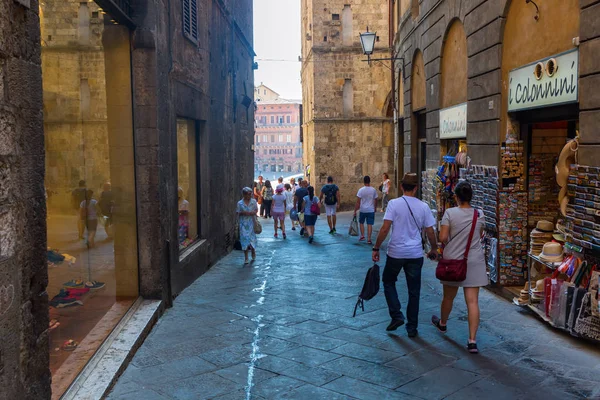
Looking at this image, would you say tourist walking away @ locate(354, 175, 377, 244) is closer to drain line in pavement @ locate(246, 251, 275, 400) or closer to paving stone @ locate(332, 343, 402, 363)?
drain line in pavement @ locate(246, 251, 275, 400)

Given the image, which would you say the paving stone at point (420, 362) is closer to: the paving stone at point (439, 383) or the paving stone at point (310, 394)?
the paving stone at point (439, 383)

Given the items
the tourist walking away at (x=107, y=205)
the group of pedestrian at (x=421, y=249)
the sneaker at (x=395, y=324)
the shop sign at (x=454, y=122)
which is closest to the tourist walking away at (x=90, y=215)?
the tourist walking away at (x=107, y=205)

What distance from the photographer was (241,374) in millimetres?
5379

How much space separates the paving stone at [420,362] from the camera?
5.46 meters

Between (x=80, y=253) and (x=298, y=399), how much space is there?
8.10ft

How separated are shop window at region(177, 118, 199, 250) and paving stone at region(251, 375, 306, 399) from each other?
4.17 m

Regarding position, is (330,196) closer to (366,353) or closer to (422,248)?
(422,248)

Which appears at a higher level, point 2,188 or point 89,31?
point 89,31

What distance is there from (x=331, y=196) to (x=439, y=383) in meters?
11.3

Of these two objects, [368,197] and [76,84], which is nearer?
[76,84]

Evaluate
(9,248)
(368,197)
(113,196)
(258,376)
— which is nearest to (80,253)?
(113,196)

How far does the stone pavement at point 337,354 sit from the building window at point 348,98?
899 inches

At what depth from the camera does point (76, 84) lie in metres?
5.97

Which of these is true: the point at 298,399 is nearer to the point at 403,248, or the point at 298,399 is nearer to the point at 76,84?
the point at 403,248
